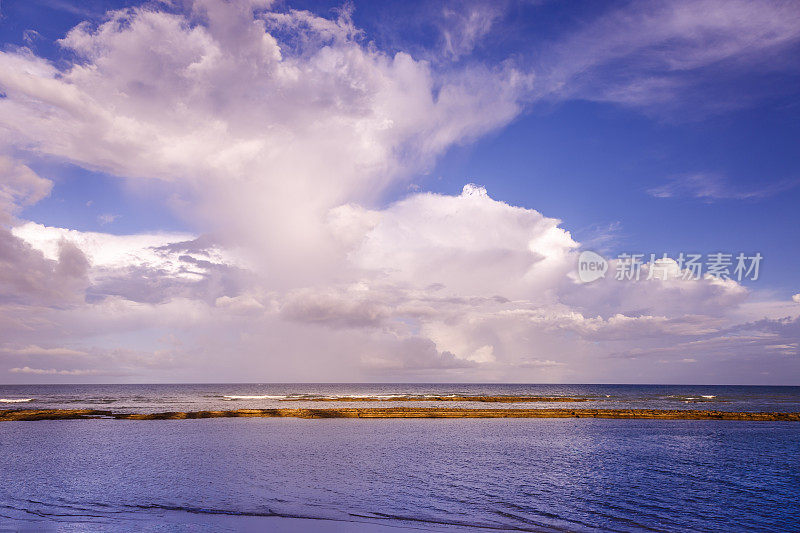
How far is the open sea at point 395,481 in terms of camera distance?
679 inches

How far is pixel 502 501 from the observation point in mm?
19641

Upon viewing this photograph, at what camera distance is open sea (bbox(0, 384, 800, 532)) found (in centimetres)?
1725

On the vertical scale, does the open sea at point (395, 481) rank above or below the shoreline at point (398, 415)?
above

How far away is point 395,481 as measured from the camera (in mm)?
23062

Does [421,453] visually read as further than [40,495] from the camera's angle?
Yes

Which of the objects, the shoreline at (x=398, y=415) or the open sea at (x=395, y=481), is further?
the shoreline at (x=398, y=415)

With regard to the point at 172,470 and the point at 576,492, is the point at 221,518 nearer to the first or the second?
the point at 172,470

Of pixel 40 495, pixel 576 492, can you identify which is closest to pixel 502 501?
pixel 576 492

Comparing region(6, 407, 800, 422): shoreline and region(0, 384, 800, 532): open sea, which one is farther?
region(6, 407, 800, 422): shoreline

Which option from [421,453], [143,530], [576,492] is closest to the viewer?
[143,530]

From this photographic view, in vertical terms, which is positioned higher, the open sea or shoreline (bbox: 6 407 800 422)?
the open sea

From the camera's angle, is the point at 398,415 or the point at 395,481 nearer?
the point at 395,481

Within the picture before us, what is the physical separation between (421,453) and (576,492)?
1212cm

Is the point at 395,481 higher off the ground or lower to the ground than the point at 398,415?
higher
